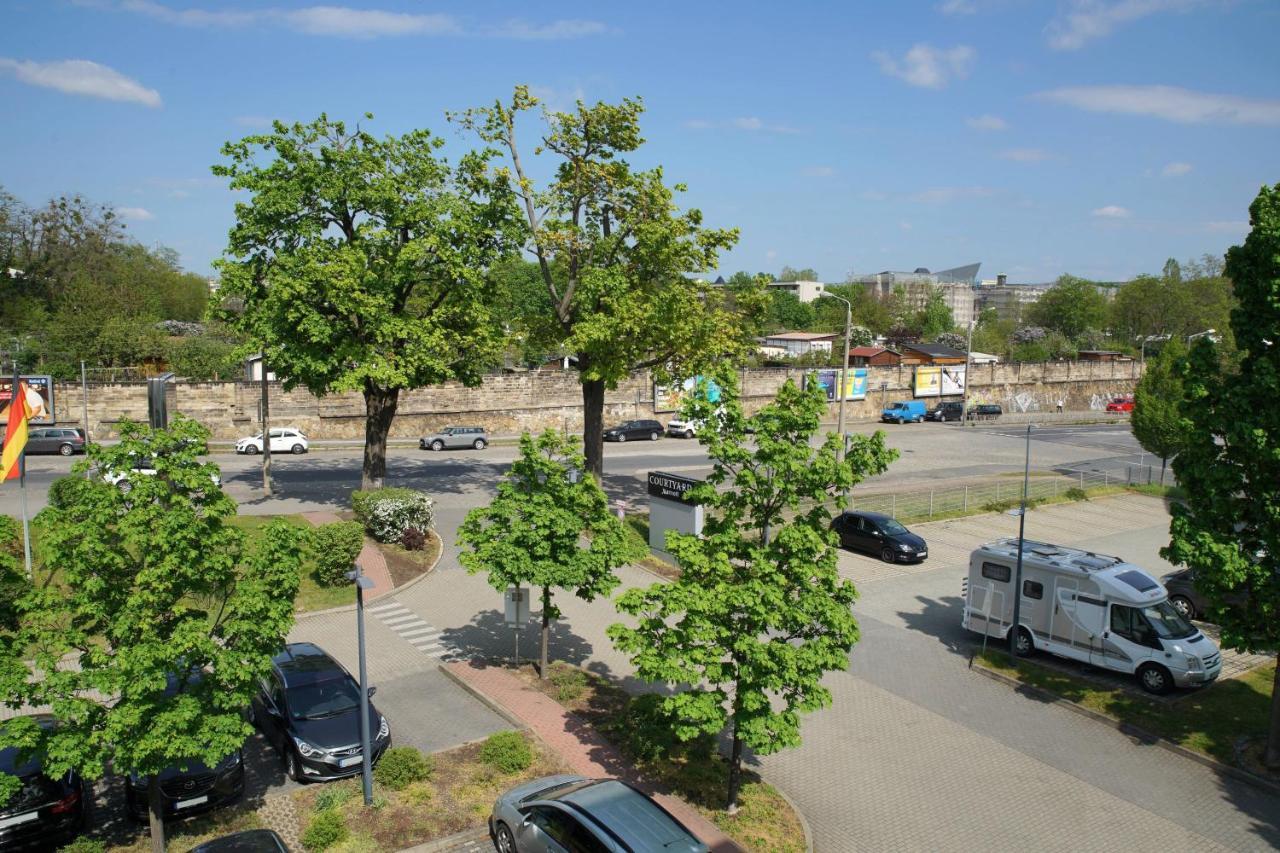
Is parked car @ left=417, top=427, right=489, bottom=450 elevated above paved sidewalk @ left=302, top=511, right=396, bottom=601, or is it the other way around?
parked car @ left=417, top=427, right=489, bottom=450

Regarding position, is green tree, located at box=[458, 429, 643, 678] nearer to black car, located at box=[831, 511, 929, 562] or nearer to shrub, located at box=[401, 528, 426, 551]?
shrub, located at box=[401, 528, 426, 551]

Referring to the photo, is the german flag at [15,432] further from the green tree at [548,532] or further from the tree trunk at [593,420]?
the tree trunk at [593,420]

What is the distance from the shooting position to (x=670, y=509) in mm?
25062

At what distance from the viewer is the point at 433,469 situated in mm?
39875

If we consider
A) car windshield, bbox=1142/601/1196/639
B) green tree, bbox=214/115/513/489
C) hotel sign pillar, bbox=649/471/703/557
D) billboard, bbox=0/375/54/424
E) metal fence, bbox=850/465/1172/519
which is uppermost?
green tree, bbox=214/115/513/489

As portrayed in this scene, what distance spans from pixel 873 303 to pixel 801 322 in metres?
12.8

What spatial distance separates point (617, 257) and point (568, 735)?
1728 cm

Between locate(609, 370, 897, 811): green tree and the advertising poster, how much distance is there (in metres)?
59.8

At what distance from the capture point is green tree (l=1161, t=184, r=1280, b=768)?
13.6 m

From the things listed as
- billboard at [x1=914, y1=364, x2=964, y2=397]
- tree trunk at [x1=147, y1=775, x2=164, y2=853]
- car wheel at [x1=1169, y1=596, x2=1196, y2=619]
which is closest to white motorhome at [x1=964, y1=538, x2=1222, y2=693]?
car wheel at [x1=1169, y1=596, x2=1196, y2=619]

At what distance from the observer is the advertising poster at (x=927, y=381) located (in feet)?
226

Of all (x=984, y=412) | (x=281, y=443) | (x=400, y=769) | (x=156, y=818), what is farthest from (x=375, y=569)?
(x=984, y=412)

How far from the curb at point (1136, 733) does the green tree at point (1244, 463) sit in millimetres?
610

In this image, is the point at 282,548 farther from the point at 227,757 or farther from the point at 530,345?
the point at 530,345
